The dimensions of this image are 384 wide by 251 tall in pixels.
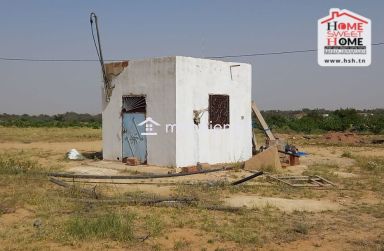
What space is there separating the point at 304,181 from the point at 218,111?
16.3 feet

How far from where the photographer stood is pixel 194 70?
1534cm

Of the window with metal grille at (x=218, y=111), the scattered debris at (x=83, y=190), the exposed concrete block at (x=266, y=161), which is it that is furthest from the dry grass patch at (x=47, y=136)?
the scattered debris at (x=83, y=190)

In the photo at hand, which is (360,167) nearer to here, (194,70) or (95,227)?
(194,70)

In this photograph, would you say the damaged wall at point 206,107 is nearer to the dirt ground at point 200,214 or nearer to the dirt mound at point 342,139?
the dirt ground at point 200,214

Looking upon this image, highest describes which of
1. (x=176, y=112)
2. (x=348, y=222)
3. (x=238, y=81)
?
(x=238, y=81)

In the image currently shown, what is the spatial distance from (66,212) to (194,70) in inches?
321

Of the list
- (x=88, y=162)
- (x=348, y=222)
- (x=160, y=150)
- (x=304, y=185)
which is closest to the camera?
(x=348, y=222)

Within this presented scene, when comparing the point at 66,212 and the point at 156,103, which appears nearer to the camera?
the point at 66,212

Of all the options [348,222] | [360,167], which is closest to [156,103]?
[360,167]

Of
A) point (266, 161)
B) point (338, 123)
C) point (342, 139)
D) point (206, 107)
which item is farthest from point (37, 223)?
point (338, 123)

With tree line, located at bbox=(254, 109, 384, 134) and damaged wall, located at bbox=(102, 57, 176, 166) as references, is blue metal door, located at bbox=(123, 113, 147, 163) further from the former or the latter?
tree line, located at bbox=(254, 109, 384, 134)

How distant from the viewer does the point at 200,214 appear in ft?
27.0
